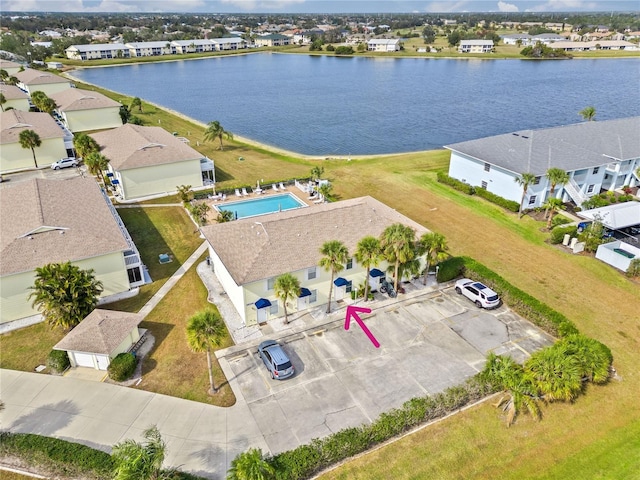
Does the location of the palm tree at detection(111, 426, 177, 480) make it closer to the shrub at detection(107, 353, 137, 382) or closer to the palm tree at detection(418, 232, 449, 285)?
the shrub at detection(107, 353, 137, 382)

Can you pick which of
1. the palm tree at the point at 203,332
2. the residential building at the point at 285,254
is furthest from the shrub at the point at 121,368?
the residential building at the point at 285,254

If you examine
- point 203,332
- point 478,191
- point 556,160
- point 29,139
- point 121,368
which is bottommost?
point 121,368

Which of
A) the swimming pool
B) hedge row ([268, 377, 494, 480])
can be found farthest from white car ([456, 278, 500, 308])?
the swimming pool

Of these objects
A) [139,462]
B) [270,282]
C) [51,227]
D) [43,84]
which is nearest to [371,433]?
[139,462]

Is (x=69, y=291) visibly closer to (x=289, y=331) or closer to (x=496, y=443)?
(x=289, y=331)

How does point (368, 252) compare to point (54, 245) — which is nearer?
point (368, 252)

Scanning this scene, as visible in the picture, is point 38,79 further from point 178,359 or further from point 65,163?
point 178,359
